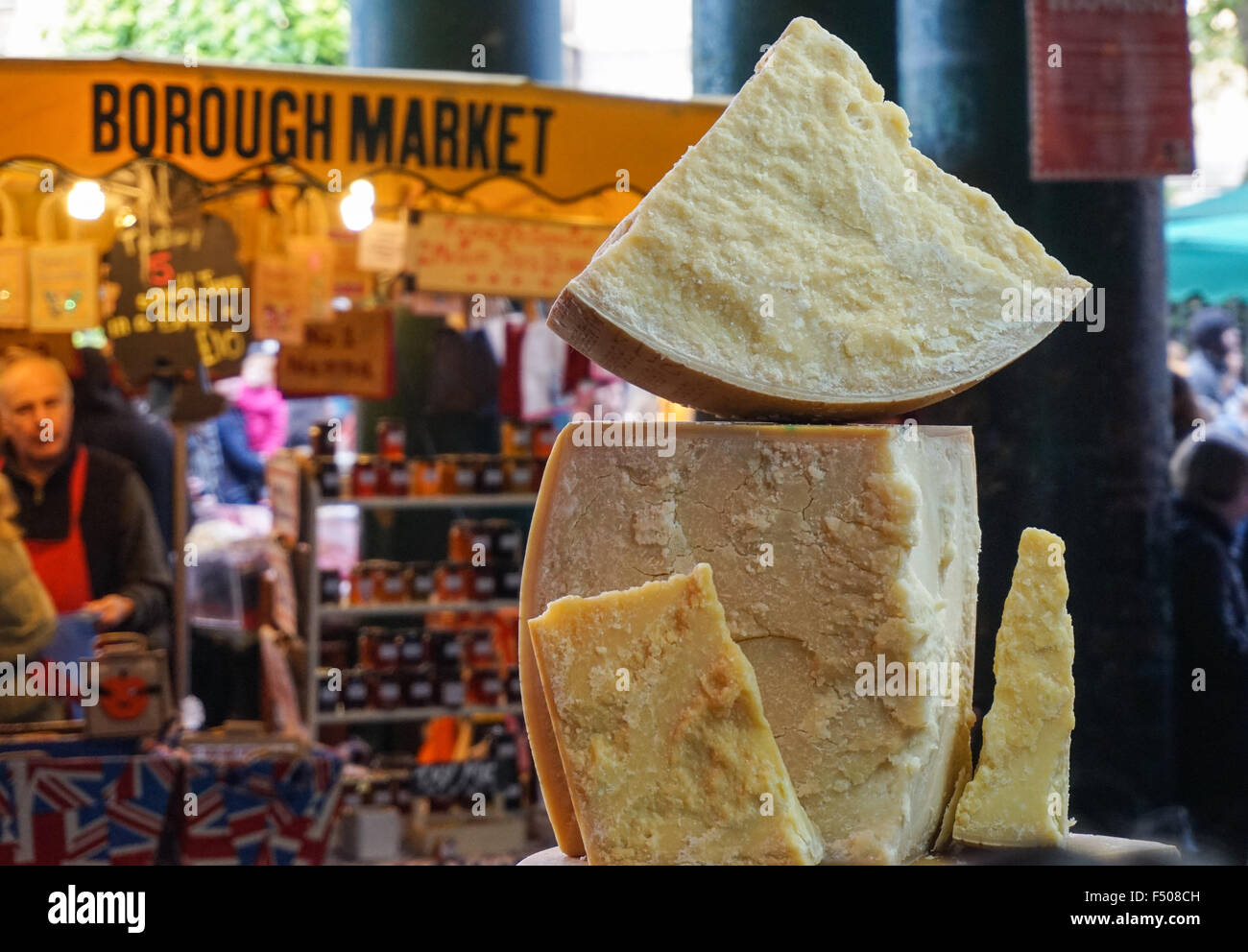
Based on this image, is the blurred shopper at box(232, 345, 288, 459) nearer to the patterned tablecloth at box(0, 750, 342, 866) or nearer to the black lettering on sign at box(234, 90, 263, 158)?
the patterned tablecloth at box(0, 750, 342, 866)

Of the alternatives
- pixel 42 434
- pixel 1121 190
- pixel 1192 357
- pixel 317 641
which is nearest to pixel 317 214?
pixel 42 434

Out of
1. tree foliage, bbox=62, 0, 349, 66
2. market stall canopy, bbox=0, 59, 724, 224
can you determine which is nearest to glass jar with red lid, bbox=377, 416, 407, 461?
market stall canopy, bbox=0, 59, 724, 224

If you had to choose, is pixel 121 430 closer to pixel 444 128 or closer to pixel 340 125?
pixel 340 125

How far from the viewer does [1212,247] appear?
5.18m

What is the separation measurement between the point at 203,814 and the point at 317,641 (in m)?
1.02

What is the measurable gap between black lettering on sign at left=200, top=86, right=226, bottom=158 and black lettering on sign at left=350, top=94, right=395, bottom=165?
0.39 metres

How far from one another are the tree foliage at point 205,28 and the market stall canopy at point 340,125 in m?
8.39

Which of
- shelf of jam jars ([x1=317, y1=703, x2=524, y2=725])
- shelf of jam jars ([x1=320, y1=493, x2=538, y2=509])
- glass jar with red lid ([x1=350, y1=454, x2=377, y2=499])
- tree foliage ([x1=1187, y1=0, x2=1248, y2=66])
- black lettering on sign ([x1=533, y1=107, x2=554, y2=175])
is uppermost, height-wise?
tree foliage ([x1=1187, y1=0, x2=1248, y2=66])

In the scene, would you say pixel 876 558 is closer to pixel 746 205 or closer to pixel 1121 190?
pixel 746 205

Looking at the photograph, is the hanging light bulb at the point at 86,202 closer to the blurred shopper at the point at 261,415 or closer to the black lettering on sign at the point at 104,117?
the black lettering on sign at the point at 104,117

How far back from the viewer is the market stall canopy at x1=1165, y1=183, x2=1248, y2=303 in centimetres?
517

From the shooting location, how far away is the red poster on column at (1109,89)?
2.67 meters

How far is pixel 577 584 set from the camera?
55.3 inches

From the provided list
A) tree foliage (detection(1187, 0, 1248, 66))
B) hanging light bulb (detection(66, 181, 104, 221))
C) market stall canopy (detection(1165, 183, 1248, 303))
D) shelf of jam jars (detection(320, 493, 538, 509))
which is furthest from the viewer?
tree foliage (detection(1187, 0, 1248, 66))
